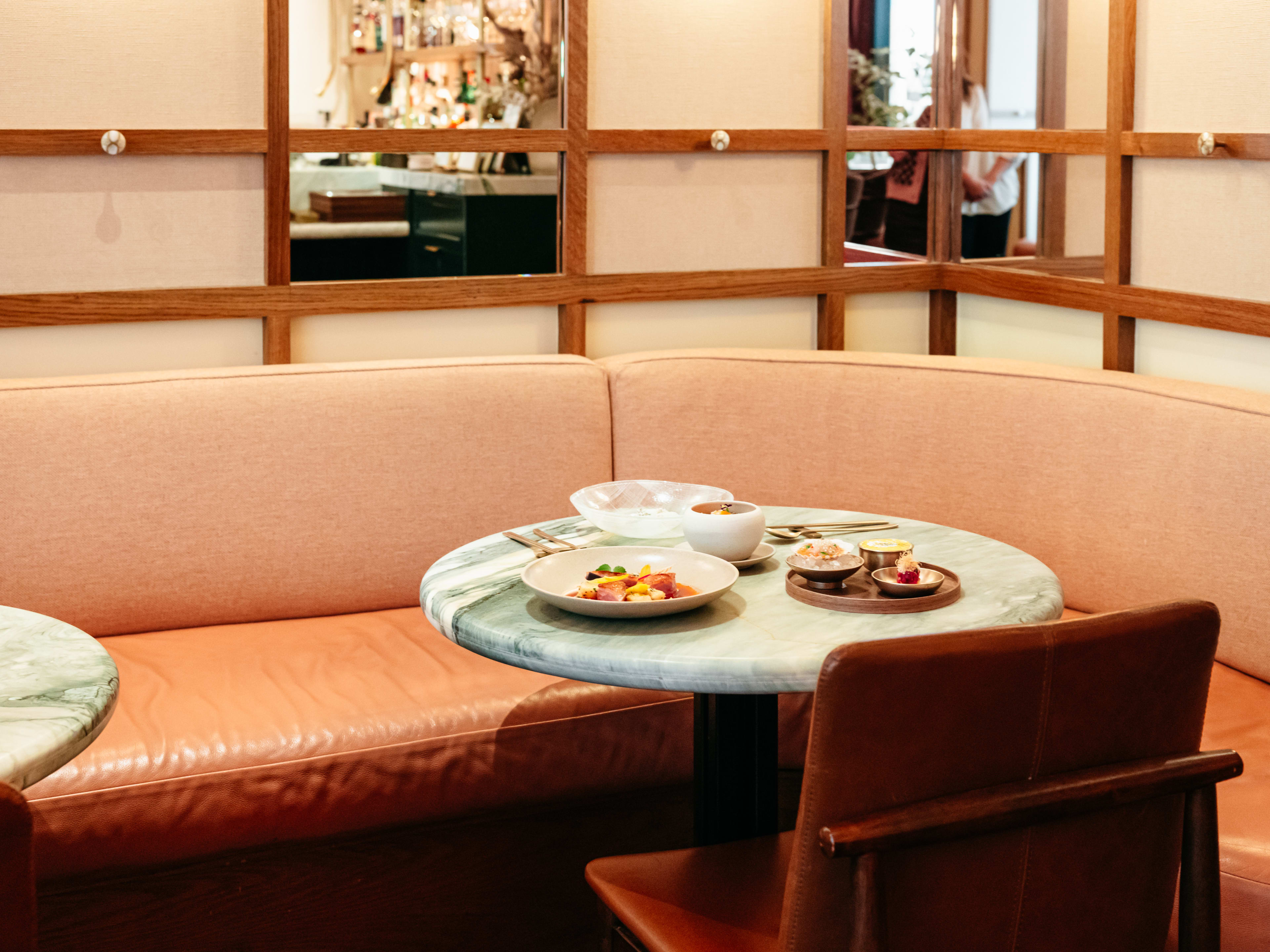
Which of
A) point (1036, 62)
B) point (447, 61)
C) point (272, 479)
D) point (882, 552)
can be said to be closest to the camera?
point (882, 552)

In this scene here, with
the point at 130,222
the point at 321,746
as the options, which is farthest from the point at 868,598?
the point at 130,222

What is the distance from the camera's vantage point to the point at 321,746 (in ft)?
6.80

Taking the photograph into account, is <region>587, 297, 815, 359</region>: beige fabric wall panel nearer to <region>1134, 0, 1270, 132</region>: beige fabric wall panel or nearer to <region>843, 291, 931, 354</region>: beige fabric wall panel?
<region>843, 291, 931, 354</region>: beige fabric wall panel

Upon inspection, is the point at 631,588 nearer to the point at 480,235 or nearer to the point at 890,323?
the point at 480,235

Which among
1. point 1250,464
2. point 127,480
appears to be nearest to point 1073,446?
point 1250,464

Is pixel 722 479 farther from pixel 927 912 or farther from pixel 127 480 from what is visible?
pixel 927 912

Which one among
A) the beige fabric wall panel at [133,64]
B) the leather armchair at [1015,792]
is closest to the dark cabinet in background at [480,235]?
the beige fabric wall panel at [133,64]

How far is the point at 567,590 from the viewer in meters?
1.75

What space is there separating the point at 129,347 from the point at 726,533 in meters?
1.50

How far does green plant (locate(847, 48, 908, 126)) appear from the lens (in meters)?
3.25

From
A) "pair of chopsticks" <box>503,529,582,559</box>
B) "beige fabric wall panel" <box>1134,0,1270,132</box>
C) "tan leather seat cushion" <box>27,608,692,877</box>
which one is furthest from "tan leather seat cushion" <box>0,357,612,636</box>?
"beige fabric wall panel" <box>1134,0,1270,132</box>

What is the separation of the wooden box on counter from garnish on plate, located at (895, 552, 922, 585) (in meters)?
1.58

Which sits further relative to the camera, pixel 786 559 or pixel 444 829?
pixel 444 829

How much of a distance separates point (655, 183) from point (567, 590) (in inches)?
63.3
